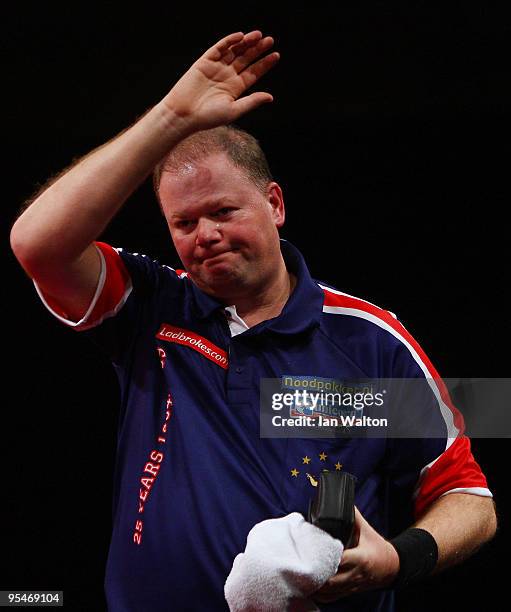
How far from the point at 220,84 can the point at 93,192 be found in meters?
0.25

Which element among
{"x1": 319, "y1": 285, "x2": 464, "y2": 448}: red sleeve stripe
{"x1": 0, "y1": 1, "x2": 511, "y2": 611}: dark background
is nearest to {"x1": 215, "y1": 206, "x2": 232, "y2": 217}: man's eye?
{"x1": 319, "y1": 285, "x2": 464, "y2": 448}: red sleeve stripe

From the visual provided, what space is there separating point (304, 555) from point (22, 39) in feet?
5.22

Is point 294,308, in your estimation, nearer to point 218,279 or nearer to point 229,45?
point 218,279

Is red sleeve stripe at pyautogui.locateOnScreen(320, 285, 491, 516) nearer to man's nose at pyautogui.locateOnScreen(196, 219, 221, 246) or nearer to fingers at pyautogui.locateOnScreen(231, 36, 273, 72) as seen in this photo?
man's nose at pyautogui.locateOnScreen(196, 219, 221, 246)

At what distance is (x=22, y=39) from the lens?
212 centimetres

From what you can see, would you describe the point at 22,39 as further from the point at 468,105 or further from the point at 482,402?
the point at 482,402

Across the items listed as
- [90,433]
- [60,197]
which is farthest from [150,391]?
[90,433]

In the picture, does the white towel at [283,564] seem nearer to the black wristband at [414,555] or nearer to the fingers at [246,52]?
the black wristband at [414,555]

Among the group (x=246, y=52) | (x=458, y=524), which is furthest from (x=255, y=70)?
(x=458, y=524)

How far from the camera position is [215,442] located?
1.30 m

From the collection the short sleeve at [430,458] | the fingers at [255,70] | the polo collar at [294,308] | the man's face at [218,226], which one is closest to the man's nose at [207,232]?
the man's face at [218,226]

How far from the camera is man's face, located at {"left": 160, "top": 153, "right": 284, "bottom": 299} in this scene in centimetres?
138

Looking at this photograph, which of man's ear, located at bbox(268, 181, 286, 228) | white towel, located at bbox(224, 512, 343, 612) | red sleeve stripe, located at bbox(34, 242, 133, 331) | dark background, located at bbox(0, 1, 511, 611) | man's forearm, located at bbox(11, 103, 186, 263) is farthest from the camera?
dark background, located at bbox(0, 1, 511, 611)

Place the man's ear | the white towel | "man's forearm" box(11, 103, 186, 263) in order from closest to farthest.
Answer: the white towel
"man's forearm" box(11, 103, 186, 263)
the man's ear
